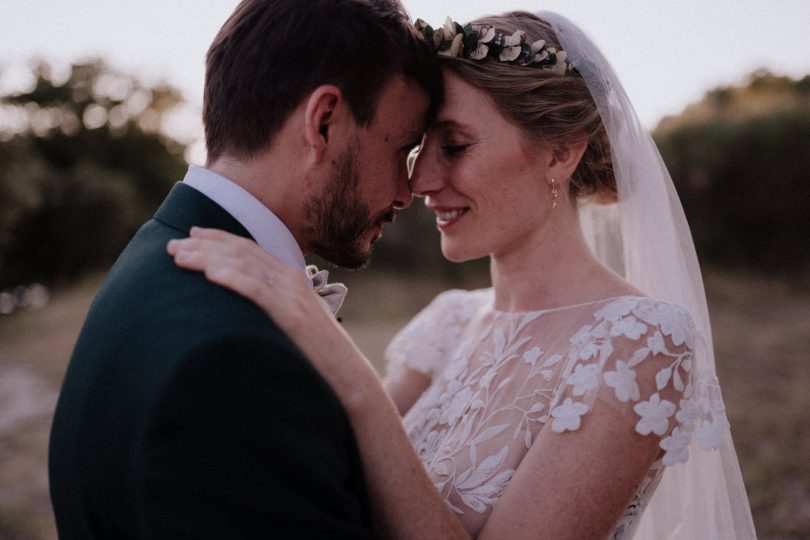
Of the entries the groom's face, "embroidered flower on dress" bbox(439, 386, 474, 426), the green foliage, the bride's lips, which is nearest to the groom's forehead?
the groom's face

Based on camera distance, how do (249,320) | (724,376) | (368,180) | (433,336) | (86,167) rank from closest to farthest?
1. (249,320)
2. (368,180)
3. (433,336)
4. (724,376)
5. (86,167)

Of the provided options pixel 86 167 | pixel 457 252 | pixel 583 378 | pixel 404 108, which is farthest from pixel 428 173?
pixel 86 167

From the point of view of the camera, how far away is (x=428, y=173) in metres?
2.69

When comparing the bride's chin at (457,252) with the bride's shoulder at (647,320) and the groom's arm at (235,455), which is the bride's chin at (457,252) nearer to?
the bride's shoulder at (647,320)

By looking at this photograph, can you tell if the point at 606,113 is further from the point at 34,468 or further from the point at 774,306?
the point at 774,306

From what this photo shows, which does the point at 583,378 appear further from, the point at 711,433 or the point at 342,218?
the point at 342,218

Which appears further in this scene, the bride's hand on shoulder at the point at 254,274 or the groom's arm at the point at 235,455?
the bride's hand on shoulder at the point at 254,274

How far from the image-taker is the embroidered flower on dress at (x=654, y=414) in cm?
202

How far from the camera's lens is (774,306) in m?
12.0

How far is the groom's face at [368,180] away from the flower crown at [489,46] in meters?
0.31

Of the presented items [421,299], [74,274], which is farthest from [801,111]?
[74,274]

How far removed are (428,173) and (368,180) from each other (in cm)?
59

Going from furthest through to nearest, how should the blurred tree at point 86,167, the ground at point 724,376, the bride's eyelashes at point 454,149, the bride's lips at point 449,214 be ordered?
the blurred tree at point 86,167, the ground at point 724,376, the bride's lips at point 449,214, the bride's eyelashes at point 454,149

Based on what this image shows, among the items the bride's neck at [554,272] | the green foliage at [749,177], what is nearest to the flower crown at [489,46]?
the bride's neck at [554,272]
